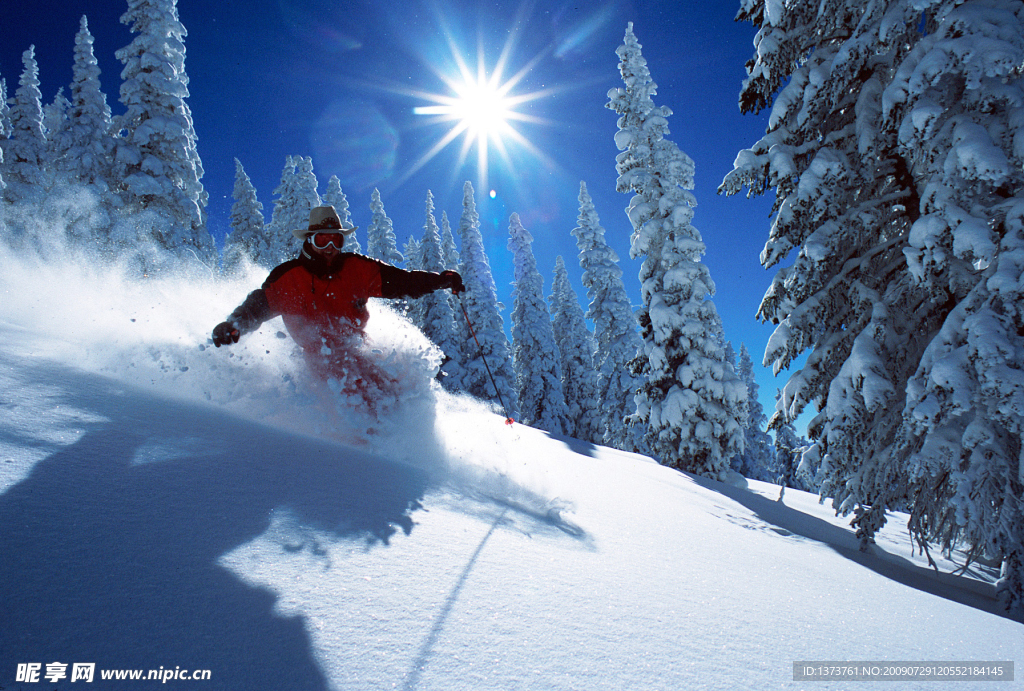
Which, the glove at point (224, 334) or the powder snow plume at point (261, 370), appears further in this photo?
the glove at point (224, 334)

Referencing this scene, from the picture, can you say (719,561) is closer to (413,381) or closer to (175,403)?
(413,381)

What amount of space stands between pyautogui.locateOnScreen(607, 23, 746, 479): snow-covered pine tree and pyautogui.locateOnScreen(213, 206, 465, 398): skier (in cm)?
1164

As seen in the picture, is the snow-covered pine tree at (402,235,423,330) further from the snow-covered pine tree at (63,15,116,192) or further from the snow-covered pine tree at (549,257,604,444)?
the snow-covered pine tree at (63,15,116,192)

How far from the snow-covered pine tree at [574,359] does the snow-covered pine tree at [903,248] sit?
24.3 m

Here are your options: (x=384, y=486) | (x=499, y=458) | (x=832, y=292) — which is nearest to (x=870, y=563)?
(x=832, y=292)

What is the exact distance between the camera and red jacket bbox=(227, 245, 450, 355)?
459cm

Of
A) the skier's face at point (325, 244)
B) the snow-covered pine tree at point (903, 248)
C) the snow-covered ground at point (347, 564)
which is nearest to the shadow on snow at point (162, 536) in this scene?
the snow-covered ground at point (347, 564)

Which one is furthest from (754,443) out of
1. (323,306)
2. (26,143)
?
(26,143)

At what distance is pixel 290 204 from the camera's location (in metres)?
26.7

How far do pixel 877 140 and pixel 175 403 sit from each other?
9.05 metres

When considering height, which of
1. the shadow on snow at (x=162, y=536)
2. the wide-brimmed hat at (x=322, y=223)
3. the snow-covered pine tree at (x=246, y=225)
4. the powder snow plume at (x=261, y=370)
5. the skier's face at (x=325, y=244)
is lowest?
the shadow on snow at (x=162, y=536)

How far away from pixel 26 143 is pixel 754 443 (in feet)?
175

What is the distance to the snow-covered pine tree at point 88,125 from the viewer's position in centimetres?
1786

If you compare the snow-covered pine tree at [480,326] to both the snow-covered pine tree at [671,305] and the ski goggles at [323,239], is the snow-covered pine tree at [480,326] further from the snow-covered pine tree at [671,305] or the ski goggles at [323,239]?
the ski goggles at [323,239]
